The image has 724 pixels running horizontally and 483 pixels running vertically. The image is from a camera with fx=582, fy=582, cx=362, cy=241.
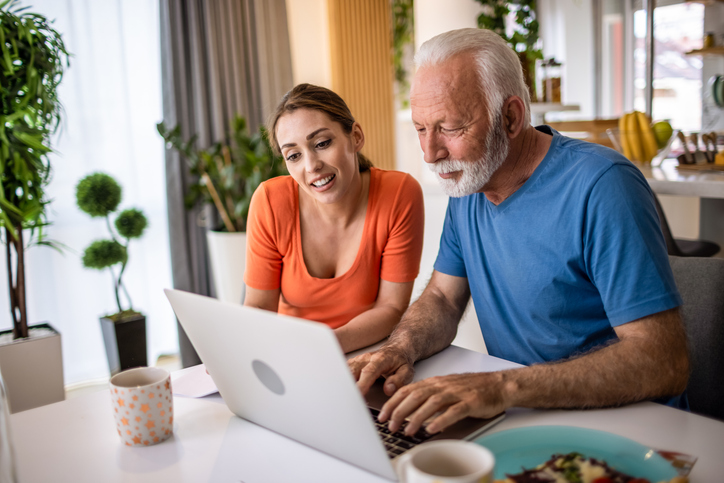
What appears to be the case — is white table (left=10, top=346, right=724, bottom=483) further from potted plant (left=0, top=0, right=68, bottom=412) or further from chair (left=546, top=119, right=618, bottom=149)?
chair (left=546, top=119, right=618, bottom=149)

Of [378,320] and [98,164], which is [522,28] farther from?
[98,164]

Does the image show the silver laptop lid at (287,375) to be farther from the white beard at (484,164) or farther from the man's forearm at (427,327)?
the white beard at (484,164)

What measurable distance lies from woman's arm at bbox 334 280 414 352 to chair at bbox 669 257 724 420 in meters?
0.62

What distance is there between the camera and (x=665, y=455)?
699 millimetres

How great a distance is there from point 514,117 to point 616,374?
58 cm

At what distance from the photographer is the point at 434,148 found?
1.23m

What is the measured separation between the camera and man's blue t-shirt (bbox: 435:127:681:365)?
3.29 feet

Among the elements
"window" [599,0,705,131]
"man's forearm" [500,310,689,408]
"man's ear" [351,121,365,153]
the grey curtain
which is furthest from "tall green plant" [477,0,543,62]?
"window" [599,0,705,131]

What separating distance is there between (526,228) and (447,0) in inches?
77.8

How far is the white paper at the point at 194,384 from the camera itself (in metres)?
1.01

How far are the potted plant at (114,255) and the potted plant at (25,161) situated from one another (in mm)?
319

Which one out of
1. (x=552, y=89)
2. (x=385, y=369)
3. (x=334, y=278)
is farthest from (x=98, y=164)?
→ (x=385, y=369)

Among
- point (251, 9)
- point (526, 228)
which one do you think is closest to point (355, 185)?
point (526, 228)

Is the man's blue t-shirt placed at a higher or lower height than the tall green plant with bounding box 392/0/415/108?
lower
